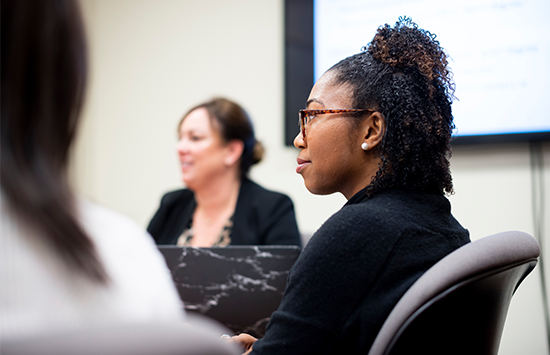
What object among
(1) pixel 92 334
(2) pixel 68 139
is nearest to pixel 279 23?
(2) pixel 68 139

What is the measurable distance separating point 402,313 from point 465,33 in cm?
171

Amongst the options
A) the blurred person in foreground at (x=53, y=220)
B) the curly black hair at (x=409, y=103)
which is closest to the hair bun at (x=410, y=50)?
the curly black hair at (x=409, y=103)

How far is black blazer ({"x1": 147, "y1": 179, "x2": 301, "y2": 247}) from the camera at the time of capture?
177 cm

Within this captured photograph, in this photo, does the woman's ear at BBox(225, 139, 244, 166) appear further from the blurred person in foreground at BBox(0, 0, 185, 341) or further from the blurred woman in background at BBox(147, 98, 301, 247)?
the blurred person in foreground at BBox(0, 0, 185, 341)

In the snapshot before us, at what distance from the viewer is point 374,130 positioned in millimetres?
950

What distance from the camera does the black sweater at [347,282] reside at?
0.70 meters

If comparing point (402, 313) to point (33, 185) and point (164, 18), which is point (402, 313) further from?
point (164, 18)

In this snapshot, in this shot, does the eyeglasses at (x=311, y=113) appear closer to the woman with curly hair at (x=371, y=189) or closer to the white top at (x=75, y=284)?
the woman with curly hair at (x=371, y=189)

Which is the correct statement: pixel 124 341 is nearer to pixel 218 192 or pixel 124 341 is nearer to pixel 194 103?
pixel 218 192

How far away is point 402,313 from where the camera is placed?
0.61 m

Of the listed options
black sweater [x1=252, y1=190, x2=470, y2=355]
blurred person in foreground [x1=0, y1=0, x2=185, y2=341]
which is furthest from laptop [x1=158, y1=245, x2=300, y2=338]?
blurred person in foreground [x1=0, y1=0, x2=185, y2=341]

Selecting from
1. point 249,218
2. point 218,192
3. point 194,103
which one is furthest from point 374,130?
point 194,103

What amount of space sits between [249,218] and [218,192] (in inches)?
10.2

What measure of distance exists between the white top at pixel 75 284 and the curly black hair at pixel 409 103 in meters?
0.61
